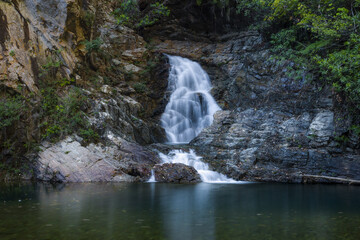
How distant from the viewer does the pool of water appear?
161 inches

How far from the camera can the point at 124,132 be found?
1328cm

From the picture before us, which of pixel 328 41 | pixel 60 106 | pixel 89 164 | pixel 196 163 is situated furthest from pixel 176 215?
pixel 328 41

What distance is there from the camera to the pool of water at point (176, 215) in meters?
4.10

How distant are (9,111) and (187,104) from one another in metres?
9.34

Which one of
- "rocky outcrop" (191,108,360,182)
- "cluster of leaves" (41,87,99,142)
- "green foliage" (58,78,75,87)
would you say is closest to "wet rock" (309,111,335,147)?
"rocky outcrop" (191,108,360,182)

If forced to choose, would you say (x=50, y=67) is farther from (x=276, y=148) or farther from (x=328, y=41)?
(x=328, y=41)

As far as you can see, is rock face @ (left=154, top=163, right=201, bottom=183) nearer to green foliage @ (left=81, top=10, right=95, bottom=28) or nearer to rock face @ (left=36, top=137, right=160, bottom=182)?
rock face @ (left=36, top=137, right=160, bottom=182)

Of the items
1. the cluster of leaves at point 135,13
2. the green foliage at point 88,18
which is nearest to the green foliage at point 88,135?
the green foliage at point 88,18

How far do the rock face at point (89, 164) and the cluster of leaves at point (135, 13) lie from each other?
444 inches

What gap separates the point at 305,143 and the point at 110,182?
8.40 metres

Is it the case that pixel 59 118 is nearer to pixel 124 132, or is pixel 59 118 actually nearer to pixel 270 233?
pixel 124 132

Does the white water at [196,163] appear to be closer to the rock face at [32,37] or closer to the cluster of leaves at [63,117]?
the cluster of leaves at [63,117]

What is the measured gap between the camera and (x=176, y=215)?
546cm

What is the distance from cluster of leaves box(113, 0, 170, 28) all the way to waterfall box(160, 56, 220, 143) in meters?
3.33
